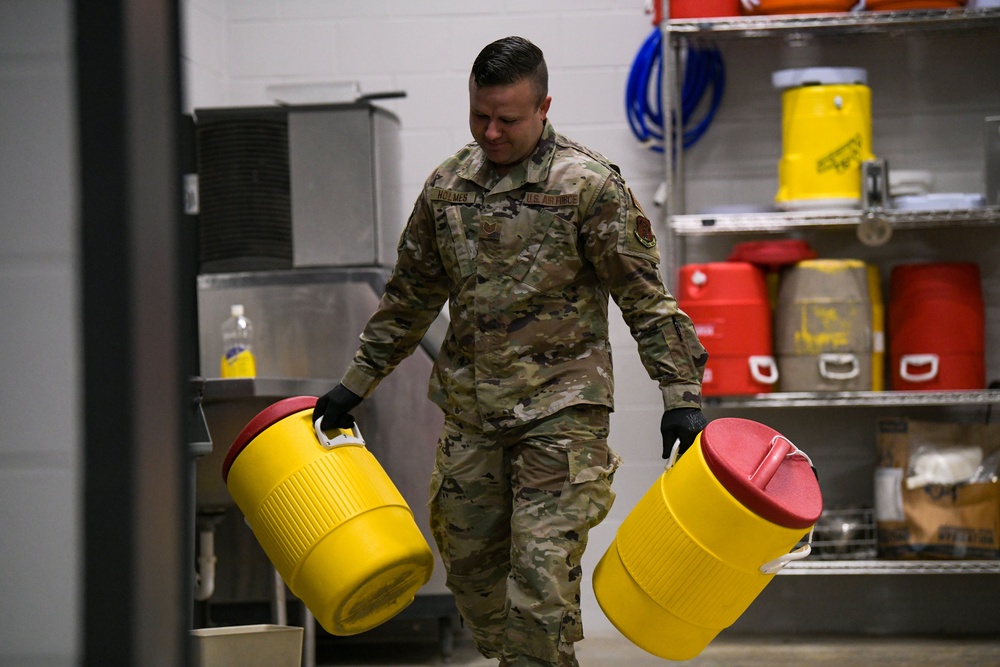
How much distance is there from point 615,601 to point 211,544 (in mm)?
1349

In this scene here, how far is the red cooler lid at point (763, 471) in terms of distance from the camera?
2.00m

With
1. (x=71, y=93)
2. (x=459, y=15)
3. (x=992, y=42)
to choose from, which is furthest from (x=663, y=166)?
(x=71, y=93)

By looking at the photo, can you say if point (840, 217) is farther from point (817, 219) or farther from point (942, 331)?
point (942, 331)

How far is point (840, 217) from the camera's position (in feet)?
11.7

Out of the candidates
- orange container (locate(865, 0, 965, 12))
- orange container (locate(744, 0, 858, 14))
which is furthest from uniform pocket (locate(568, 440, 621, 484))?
orange container (locate(865, 0, 965, 12))

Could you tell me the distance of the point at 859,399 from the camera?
11.7 ft

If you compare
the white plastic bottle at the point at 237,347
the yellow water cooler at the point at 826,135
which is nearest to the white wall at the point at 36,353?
the white plastic bottle at the point at 237,347

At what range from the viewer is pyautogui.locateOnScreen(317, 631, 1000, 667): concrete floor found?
345 cm

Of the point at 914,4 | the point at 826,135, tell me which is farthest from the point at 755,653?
the point at 914,4

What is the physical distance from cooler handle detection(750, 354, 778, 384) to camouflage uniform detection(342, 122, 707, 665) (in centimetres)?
130

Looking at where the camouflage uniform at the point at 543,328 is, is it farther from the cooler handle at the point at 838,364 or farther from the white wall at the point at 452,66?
the white wall at the point at 452,66

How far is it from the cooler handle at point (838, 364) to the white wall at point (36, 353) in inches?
129

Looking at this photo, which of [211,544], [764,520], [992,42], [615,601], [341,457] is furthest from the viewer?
[992,42]

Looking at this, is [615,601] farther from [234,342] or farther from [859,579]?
[859,579]
